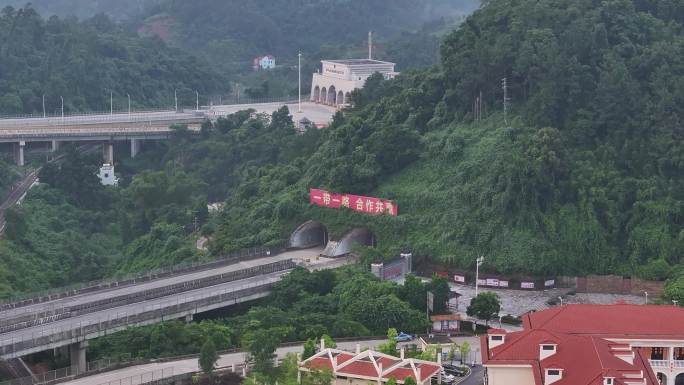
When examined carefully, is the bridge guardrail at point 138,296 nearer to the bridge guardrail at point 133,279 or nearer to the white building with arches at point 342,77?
the bridge guardrail at point 133,279

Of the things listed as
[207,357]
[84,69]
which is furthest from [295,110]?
[207,357]

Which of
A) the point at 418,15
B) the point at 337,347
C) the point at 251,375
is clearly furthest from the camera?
the point at 418,15

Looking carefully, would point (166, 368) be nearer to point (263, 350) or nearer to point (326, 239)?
point (263, 350)

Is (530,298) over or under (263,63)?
under

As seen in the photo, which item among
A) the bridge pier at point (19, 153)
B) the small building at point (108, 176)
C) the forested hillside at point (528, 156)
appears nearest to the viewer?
the forested hillside at point (528, 156)

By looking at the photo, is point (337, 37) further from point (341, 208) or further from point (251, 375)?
point (251, 375)

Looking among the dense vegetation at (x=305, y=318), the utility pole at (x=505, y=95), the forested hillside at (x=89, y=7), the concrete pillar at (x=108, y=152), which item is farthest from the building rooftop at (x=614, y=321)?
the forested hillside at (x=89, y=7)

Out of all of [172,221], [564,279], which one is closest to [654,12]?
[564,279]
